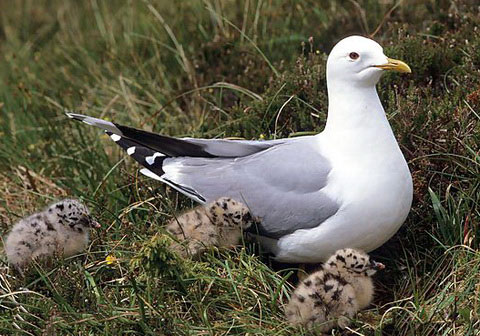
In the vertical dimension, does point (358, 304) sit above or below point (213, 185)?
below

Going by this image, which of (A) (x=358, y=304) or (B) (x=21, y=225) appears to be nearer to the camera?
(A) (x=358, y=304)

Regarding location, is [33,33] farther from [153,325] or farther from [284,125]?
[153,325]

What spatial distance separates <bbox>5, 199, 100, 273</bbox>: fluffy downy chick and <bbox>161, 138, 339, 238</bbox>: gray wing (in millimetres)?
525

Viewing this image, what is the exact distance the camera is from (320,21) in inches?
265

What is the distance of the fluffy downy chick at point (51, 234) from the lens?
4.54m

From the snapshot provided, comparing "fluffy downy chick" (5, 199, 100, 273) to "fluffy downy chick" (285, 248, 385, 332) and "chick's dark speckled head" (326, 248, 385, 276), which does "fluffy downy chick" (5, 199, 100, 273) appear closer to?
"fluffy downy chick" (285, 248, 385, 332)

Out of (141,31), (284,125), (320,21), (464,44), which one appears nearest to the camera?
(284,125)

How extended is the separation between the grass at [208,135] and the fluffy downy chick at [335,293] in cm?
10

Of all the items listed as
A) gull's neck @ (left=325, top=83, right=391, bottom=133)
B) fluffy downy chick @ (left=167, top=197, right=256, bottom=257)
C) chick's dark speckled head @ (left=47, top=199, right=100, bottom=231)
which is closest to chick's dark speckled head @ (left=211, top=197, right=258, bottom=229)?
fluffy downy chick @ (left=167, top=197, right=256, bottom=257)

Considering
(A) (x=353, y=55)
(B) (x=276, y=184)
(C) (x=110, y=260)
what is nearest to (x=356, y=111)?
(A) (x=353, y=55)

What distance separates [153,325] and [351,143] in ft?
4.17

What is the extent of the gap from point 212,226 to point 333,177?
63cm

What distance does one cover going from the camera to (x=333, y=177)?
425 cm

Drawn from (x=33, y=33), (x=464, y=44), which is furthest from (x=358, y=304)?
(x=33, y=33)
